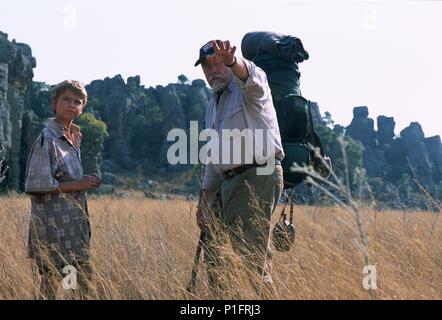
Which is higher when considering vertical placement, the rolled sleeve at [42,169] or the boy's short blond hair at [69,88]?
the boy's short blond hair at [69,88]

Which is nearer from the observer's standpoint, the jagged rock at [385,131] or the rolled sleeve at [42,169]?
the rolled sleeve at [42,169]

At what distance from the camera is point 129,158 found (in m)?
61.8

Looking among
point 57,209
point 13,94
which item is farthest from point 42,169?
point 13,94

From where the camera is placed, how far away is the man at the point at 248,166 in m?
3.08

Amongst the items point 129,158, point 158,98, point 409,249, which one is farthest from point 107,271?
point 158,98

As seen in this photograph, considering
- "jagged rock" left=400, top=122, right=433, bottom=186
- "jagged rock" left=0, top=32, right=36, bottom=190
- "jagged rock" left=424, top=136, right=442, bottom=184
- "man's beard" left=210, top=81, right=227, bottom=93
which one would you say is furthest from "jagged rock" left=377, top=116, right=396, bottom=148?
"man's beard" left=210, top=81, right=227, bottom=93

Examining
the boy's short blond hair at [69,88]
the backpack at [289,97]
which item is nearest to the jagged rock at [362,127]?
the backpack at [289,97]

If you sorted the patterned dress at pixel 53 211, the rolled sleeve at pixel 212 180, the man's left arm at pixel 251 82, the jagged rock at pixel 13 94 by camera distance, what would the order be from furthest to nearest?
the jagged rock at pixel 13 94
the rolled sleeve at pixel 212 180
the patterned dress at pixel 53 211
the man's left arm at pixel 251 82

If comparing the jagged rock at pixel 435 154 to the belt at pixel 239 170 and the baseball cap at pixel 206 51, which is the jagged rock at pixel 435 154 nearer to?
the belt at pixel 239 170

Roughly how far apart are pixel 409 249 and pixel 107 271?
2.27m

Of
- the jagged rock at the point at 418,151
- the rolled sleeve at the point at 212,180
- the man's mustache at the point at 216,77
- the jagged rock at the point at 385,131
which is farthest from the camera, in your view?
the jagged rock at the point at 385,131

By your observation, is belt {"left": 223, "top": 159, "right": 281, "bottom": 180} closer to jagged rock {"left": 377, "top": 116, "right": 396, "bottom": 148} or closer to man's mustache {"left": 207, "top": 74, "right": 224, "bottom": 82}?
man's mustache {"left": 207, "top": 74, "right": 224, "bottom": 82}

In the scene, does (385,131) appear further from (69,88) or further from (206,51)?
(69,88)

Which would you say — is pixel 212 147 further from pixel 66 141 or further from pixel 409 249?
pixel 409 249
